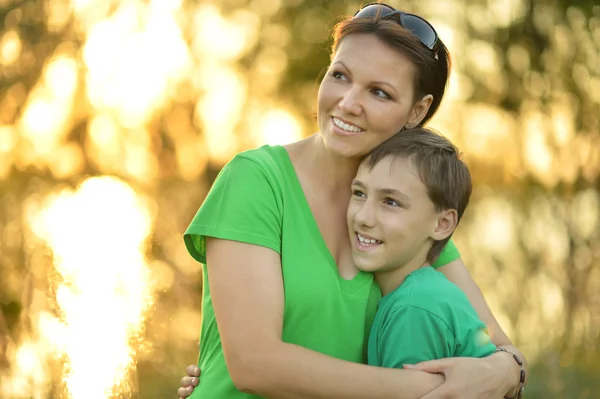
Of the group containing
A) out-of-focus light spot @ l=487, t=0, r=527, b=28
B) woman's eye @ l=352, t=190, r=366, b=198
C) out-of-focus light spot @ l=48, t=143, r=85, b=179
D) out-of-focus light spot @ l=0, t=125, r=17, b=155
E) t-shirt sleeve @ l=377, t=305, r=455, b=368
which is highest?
out-of-focus light spot @ l=487, t=0, r=527, b=28

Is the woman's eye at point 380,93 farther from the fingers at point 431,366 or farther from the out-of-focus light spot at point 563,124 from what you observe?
the out-of-focus light spot at point 563,124

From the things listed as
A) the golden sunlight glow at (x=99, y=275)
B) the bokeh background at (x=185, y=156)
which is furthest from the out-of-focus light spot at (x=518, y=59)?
the golden sunlight glow at (x=99, y=275)

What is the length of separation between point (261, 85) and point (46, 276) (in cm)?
144

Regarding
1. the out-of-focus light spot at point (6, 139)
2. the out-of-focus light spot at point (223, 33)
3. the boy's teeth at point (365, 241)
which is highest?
the out-of-focus light spot at point (223, 33)

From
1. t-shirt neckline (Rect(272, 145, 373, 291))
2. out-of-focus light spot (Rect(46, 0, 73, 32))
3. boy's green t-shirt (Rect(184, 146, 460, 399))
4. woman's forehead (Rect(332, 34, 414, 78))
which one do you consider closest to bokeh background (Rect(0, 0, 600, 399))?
out-of-focus light spot (Rect(46, 0, 73, 32))

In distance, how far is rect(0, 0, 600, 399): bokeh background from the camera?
4.21m

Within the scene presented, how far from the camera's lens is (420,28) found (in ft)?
7.32

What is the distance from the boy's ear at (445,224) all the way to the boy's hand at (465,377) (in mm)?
348

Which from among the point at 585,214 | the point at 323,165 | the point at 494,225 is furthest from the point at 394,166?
the point at 585,214

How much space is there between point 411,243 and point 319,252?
263 mm

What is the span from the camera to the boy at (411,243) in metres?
2.06

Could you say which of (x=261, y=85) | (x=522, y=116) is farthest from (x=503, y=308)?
(x=261, y=85)

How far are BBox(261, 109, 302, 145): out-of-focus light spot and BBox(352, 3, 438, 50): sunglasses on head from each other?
2.31m

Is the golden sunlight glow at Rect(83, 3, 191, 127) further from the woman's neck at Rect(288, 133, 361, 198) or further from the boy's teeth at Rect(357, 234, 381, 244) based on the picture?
Result: the boy's teeth at Rect(357, 234, 381, 244)
